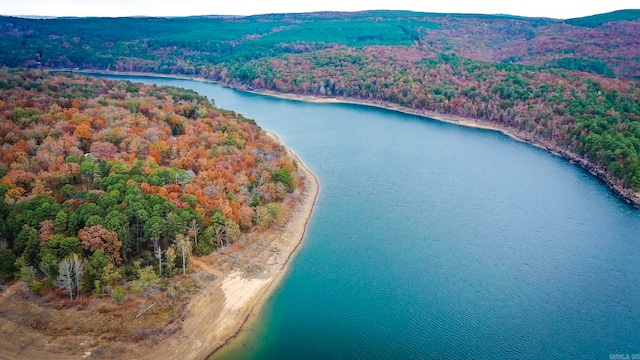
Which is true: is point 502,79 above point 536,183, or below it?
above

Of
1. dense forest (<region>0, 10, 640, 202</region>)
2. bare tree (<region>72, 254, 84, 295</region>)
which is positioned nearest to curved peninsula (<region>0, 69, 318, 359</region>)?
bare tree (<region>72, 254, 84, 295</region>)

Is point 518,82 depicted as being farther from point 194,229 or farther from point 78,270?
point 78,270

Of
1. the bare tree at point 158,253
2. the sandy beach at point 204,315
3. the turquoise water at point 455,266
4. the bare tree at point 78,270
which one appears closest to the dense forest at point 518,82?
the turquoise water at point 455,266

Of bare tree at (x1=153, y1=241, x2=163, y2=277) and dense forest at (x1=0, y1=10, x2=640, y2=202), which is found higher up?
dense forest at (x1=0, y1=10, x2=640, y2=202)

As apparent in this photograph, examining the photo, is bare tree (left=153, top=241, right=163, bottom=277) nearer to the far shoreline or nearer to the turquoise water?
the turquoise water

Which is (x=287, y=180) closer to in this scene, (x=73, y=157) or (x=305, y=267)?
(x=305, y=267)

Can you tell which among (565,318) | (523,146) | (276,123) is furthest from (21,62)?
(565,318)
